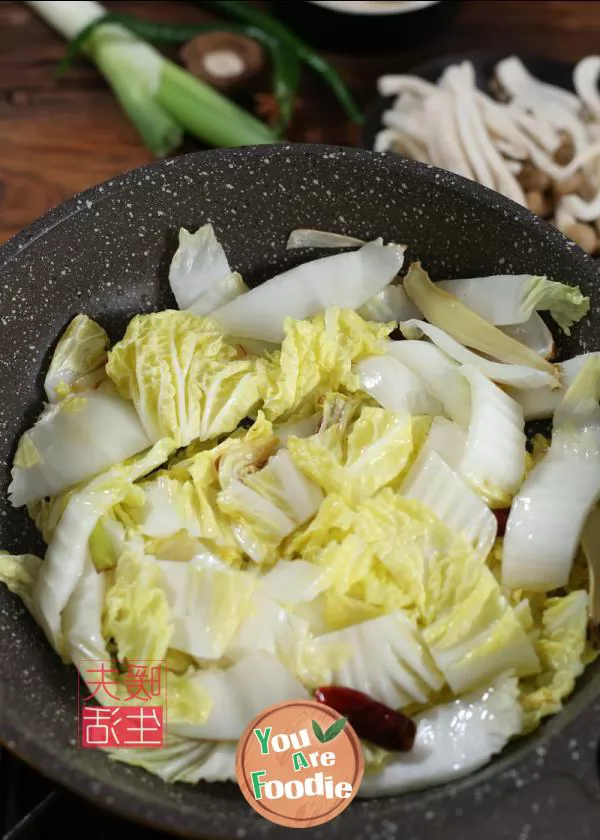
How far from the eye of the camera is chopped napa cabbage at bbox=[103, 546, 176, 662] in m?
0.94

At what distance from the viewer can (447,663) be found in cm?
92

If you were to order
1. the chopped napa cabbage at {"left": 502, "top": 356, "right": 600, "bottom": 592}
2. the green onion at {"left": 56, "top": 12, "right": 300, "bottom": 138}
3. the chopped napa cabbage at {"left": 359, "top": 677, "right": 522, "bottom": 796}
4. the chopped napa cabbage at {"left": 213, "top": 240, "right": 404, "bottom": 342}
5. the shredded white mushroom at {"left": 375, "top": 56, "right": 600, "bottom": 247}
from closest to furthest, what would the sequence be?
the chopped napa cabbage at {"left": 359, "top": 677, "right": 522, "bottom": 796}, the chopped napa cabbage at {"left": 502, "top": 356, "right": 600, "bottom": 592}, the chopped napa cabbage at {"left": 213, "top": 240, "right": 404, "bottom": 342}, the shredded white mushroom at {"left": 375, "top": 56, "right": 600, "bottom": 247}, the green onion at {"left": 56, "top": 12, "right": 300, "bottom": 138}

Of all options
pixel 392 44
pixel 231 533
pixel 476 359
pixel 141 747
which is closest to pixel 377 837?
pixel 141 747

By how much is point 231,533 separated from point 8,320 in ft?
1.42

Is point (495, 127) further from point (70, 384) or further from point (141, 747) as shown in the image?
point (141, 747)

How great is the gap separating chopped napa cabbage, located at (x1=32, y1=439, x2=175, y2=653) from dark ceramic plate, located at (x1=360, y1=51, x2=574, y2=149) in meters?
1.19

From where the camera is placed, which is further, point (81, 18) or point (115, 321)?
point (81, 18)

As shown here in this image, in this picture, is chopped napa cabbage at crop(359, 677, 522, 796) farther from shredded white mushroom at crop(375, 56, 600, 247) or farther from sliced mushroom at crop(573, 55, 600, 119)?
sliced mushroom at crop(573, 55, 600, 119)

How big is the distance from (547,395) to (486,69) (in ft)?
3.67

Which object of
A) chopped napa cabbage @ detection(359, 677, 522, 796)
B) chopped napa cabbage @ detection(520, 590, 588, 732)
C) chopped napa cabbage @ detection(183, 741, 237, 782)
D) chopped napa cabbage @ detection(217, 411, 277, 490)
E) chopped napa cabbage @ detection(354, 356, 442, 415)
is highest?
chopped napa cabbage @ detection(354, 356, 442, 415)

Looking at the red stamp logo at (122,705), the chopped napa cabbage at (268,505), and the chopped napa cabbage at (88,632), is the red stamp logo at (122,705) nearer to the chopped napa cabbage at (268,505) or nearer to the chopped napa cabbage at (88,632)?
the chopped napa cabbage at (88,632)

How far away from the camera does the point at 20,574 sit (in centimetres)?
103

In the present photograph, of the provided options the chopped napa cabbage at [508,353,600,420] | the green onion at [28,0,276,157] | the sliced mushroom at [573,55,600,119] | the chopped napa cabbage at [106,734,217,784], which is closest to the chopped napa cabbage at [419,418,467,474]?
the chopped napa cabbage at [508,353,600,420]

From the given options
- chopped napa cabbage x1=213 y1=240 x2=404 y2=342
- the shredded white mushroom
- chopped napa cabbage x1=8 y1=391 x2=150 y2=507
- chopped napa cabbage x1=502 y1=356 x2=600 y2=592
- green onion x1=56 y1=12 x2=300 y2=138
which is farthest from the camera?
green onion x1=56 y1=12 x2=300 y2=138
